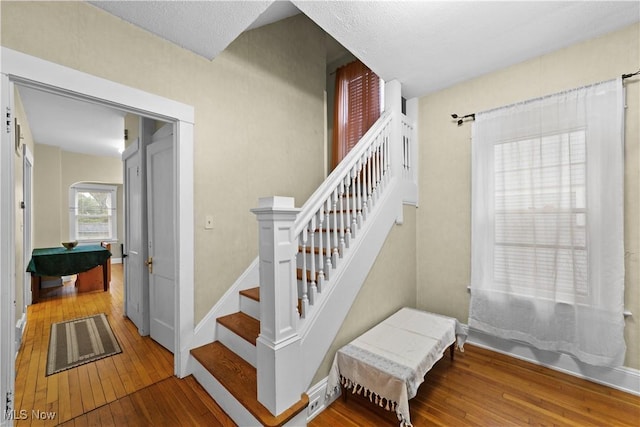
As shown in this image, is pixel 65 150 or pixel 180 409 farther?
pixel 65 150

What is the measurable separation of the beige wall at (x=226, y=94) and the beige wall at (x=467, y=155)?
55.5 inches

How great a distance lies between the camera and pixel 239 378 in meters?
1.85

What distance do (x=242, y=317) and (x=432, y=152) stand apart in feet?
8.69

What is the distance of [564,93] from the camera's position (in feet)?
7.28

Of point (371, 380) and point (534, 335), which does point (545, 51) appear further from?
point (371, 380)

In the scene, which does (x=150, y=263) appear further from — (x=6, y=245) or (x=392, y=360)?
(x=392, y=360)

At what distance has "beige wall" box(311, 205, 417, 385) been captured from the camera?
82.6 inches

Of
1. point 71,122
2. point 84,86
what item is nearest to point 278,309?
point 84,86

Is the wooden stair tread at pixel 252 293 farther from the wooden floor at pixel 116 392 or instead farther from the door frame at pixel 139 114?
the wooden floor at pixel 116 392

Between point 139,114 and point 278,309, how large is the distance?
5.69ft

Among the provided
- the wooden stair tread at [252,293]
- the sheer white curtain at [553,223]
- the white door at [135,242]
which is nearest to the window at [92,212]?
the white door at [135,242]

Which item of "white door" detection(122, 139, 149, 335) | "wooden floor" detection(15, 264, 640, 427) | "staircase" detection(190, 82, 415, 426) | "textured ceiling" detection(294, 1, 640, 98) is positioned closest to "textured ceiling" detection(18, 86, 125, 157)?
"white door" detection(122, 139, 149, 335)

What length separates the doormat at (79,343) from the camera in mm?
2424

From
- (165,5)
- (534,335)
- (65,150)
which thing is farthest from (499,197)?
(65,150)
